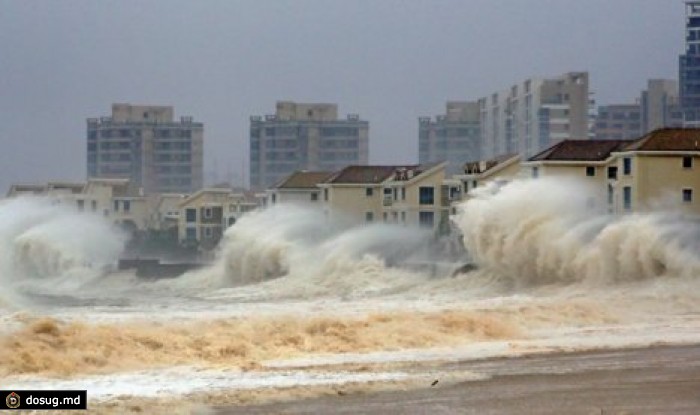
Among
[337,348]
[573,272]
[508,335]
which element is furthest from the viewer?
[573,272]

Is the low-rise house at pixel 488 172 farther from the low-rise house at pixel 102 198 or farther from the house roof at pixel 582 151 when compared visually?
the low-rise house at pixel 102 198

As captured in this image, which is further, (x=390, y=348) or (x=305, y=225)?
(x=305, y=225)

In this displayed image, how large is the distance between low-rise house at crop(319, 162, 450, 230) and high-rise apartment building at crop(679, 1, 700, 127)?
220 feet

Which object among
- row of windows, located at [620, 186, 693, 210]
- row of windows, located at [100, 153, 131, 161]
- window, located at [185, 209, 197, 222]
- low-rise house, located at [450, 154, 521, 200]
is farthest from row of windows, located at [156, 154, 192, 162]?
row of windows, located at [620, 186, 693, 210]

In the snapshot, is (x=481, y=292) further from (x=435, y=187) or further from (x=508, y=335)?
(x=435, y=187)

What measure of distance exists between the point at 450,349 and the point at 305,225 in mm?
52510

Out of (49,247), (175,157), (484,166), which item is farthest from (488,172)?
(175,157)

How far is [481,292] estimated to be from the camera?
5325 centimetres

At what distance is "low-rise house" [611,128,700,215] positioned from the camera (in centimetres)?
5484

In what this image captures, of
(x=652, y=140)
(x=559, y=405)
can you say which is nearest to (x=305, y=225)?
(x=652, y=140)

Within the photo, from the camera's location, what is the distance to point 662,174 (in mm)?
55719

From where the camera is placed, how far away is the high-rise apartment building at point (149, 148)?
171625 mm

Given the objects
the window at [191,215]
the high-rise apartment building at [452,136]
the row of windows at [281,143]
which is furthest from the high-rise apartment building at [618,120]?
the window at [191,215]

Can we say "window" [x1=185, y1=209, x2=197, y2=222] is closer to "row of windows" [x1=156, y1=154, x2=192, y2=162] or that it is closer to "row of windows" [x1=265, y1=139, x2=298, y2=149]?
"row of windows" [x1=265, y1=139, x2=298, y2=149]
